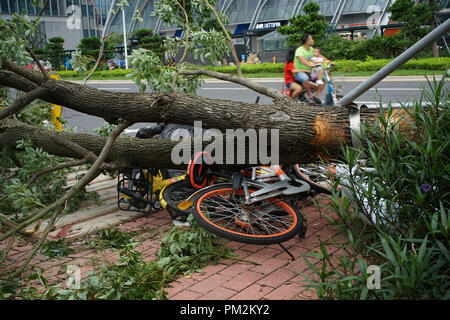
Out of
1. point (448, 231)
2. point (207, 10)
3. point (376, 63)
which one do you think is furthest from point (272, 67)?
point (448, 231)

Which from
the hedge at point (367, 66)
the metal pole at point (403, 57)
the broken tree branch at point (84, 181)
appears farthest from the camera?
the hedge at point (367, 66)

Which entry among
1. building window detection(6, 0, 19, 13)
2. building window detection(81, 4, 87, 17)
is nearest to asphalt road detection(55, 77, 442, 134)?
building window detection(6, 0, 19, 13)

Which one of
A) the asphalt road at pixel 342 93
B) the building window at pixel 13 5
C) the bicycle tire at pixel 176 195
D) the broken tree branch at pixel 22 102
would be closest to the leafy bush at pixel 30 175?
the broken tree branch at pixel 22 102

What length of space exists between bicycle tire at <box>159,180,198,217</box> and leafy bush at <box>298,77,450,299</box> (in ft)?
6.21

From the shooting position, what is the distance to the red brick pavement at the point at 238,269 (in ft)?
11.1

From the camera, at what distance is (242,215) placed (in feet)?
14.4

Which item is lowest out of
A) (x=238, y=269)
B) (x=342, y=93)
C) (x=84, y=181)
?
(x=238, y=269)

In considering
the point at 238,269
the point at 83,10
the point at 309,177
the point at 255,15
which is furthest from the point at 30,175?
the point at 83,10

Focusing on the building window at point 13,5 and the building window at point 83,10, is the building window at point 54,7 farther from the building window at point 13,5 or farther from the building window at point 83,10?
the building window at point 13,5

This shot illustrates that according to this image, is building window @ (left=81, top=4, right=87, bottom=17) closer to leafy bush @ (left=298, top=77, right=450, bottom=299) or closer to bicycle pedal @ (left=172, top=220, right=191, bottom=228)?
bicycle pedal @ (left=172, top=220, right=191, bottom=228)

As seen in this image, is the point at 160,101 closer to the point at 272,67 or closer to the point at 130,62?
the point at 130,62

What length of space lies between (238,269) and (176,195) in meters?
1.44

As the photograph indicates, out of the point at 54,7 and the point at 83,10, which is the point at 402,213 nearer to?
the point at 54,7

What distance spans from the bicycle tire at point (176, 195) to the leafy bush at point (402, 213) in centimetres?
189
